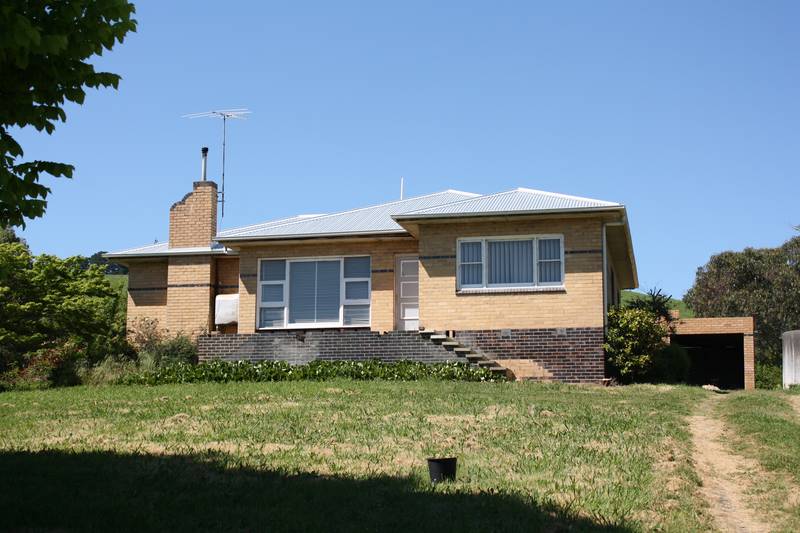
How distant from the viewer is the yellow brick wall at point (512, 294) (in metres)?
22.2

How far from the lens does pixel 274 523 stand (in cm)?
787

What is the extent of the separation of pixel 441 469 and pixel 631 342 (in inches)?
538

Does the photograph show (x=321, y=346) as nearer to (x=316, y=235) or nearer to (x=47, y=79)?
(x=316, y=235)

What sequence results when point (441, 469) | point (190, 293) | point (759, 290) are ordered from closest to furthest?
point (441, 469)
point (190, 293)
point (759, 290)

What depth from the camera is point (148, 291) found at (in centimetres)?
2808

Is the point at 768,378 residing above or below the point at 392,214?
below

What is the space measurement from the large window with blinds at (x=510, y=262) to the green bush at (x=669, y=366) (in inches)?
131

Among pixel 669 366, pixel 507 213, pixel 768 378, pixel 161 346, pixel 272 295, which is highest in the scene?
pixel 507 213

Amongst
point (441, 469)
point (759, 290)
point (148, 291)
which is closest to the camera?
point (441, 469)

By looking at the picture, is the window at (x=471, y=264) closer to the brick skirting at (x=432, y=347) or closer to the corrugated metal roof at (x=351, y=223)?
the brick skirting at (x=432, y=347)

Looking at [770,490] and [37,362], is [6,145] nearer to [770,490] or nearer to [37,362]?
[770,490]

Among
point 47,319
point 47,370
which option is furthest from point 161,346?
point 47,370

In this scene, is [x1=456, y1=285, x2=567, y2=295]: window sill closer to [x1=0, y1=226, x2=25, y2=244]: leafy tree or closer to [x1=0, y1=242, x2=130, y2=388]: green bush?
[x1=0, y1=242, x2=130, y2=388]: green bush

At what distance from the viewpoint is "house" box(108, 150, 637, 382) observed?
73.0 ft
